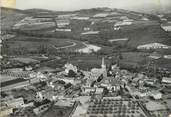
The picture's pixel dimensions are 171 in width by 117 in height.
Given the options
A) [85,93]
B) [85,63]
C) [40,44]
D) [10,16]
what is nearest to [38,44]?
[40,44]

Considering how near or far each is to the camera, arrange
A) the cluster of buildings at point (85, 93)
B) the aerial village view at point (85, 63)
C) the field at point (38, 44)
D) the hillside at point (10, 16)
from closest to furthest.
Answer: the cluster of buildings at point (85, 93) → the aerial village view at point (85, 63) → the field at point (38, 44) → the hillside at point (10, 16)


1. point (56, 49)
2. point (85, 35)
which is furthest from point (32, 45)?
point (85, 35)

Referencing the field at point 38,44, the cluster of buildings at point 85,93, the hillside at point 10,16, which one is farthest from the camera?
the hillside at point 10,16

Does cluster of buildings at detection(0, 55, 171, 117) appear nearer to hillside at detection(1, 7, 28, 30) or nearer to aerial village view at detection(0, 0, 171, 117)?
aerial village view at detection(0, 0, 171, 117)

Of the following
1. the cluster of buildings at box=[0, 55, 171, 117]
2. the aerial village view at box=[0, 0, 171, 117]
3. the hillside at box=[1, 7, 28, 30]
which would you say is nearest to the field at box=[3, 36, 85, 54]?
the aerial village view at box=[0, 0, 171, 117]

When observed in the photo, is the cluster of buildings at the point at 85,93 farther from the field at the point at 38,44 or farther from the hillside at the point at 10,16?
the hillside at the point at 10,16

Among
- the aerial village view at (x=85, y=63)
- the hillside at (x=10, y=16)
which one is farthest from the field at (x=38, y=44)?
the hillside at (x=10, y=16)

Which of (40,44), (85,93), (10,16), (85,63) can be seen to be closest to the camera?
(85,93)

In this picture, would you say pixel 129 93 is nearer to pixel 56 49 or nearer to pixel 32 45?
pixel 56 49

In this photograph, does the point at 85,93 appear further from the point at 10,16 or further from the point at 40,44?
the point at 10,16
